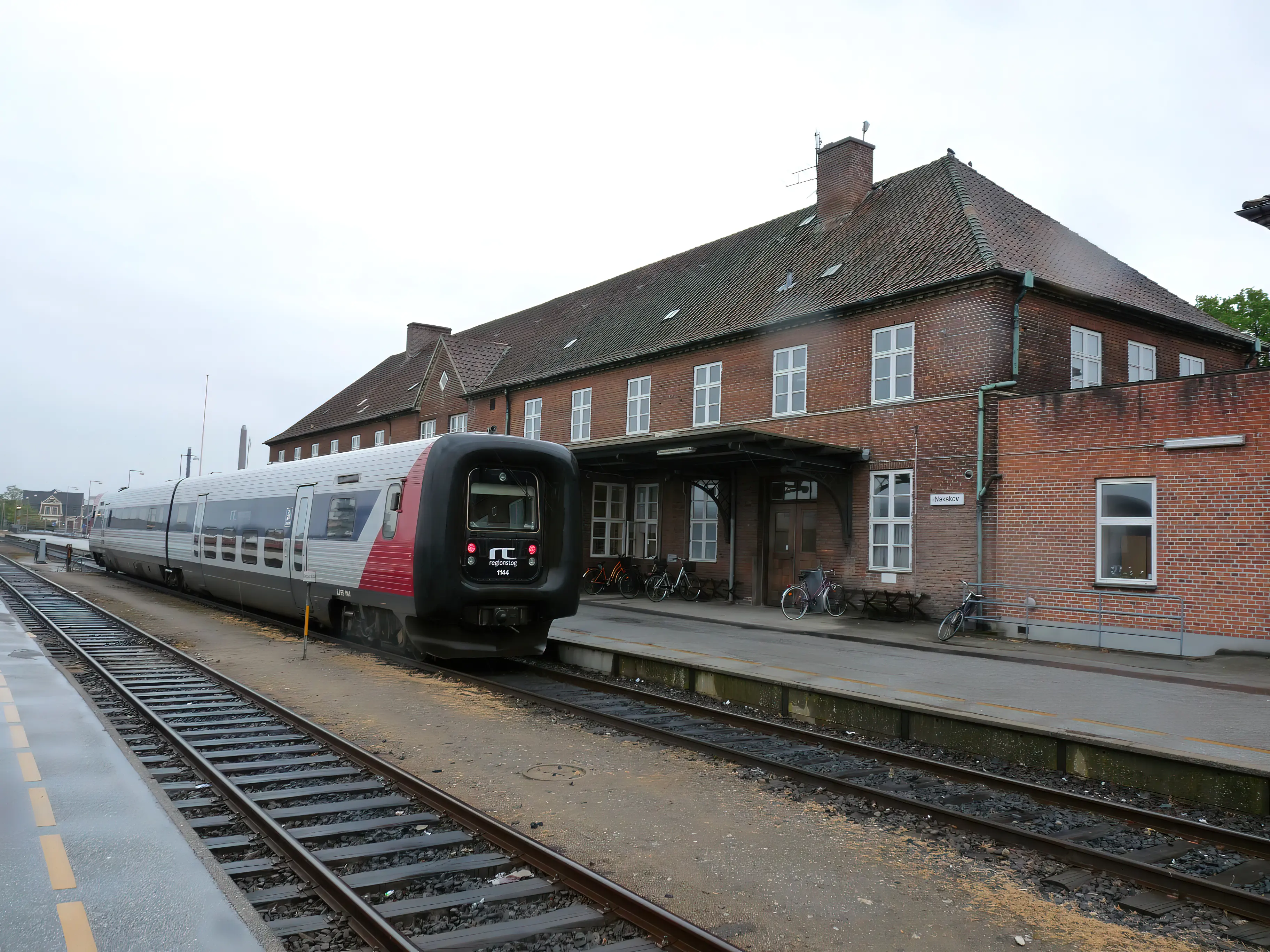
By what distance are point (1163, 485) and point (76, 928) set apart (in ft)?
47.0

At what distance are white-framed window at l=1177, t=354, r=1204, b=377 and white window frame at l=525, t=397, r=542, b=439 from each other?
17.3 m

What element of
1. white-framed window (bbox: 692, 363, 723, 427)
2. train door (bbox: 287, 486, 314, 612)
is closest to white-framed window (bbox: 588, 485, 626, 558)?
white-framed window (bbox: 692, 363, 723, 427)

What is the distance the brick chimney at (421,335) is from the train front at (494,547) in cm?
3539

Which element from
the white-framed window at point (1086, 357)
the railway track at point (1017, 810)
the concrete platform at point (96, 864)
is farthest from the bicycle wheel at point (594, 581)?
the concrete platform at point (96, 864)

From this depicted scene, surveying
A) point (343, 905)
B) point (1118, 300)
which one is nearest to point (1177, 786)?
point (343, 905)

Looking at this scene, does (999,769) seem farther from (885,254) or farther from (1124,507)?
(885,254)

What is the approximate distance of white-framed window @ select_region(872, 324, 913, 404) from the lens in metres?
17.2

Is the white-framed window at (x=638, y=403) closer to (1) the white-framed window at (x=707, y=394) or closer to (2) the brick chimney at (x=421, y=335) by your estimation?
(1) the white-framed window at (x=707, y=394)

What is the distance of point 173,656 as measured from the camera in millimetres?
12594

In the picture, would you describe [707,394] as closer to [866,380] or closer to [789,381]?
[789,381]

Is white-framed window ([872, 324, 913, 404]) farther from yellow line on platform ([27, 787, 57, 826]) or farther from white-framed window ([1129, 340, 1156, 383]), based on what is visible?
yellow line on platform ([27, 787, 57, 826])

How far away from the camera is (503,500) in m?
11.8

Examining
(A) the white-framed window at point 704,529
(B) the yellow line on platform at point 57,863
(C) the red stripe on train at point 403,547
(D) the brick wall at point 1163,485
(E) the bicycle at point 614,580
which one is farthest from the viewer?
(E) the bicycle at point 614,580

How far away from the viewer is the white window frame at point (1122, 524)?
1369 cm
